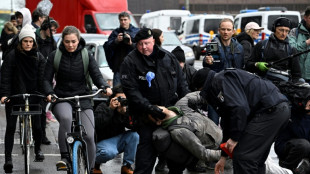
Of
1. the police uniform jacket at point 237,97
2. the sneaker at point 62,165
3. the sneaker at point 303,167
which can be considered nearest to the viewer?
the police uniform jacket at point 237,97

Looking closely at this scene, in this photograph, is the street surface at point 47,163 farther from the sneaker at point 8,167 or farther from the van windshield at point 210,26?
the van windshield at point 210,26

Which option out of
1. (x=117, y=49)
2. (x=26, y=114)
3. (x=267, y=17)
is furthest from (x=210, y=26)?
(x=26, y=114)

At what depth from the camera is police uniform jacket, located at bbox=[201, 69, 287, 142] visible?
5988 mm

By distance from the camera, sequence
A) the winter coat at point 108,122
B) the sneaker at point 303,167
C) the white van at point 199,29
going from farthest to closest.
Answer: the white van at point 199,29 < the winter coat at point 108,122 < the sneaker at point 303,167

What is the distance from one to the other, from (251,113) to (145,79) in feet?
3.90

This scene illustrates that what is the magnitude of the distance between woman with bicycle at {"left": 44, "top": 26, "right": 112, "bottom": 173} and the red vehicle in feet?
56.5

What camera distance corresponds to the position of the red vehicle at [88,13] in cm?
2542

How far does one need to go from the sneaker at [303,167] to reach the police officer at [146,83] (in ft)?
5.11

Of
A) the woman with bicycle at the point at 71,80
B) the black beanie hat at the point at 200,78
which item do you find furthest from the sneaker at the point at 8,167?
the black beanie hat at the point at 200,78

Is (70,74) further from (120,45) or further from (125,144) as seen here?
(120,45)

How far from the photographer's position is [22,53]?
891 centimetres

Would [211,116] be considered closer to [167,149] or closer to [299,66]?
[299,66]

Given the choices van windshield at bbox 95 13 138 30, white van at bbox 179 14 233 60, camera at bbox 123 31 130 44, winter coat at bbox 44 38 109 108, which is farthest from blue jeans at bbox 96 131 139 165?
white van at bbox 179 14 233 60

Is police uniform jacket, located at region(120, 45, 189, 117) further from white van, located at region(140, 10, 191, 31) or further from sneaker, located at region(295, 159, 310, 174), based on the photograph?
white van, located at region(140, 10, 191, 31)
